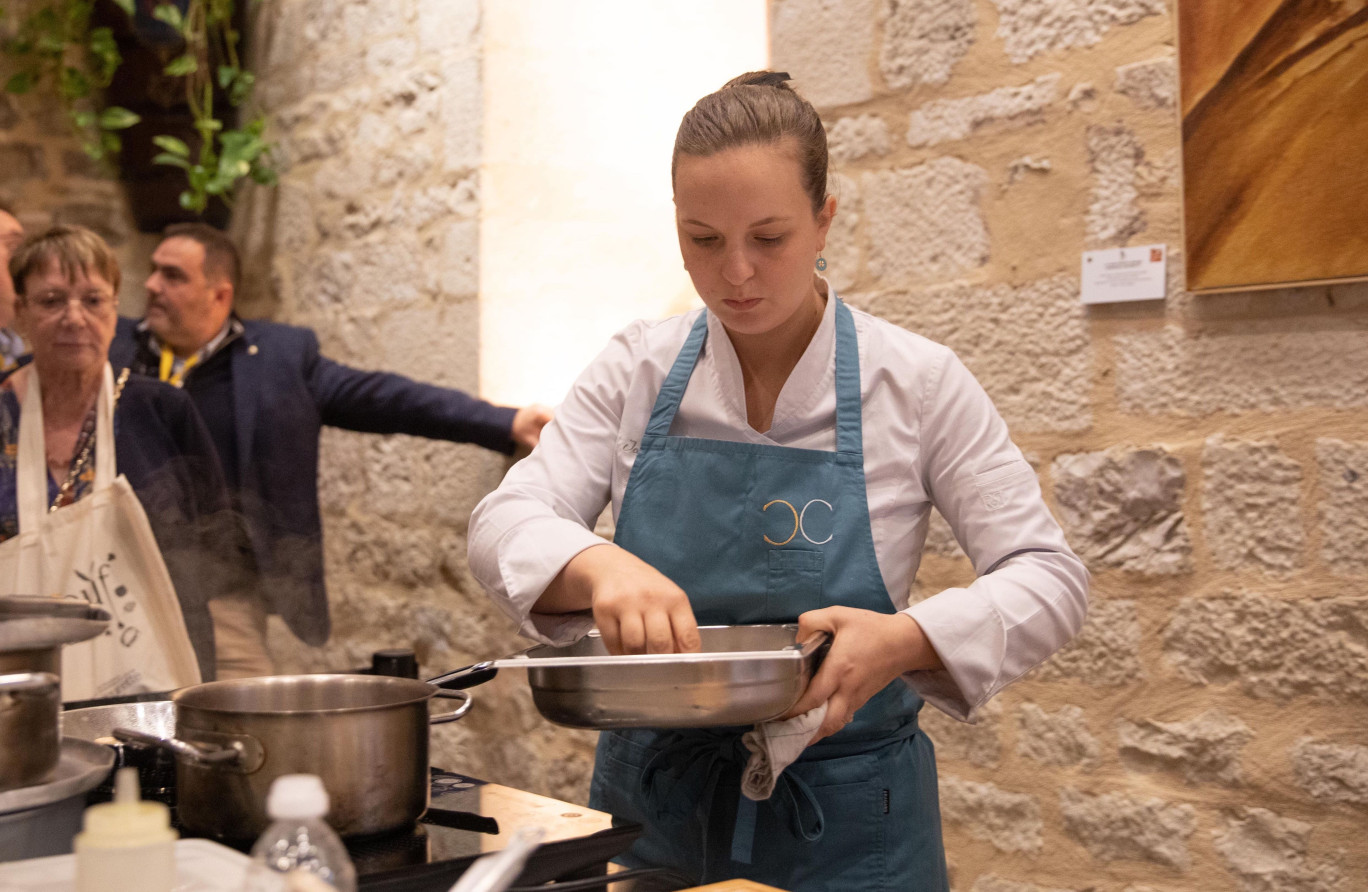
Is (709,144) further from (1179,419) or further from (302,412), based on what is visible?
(302,412)

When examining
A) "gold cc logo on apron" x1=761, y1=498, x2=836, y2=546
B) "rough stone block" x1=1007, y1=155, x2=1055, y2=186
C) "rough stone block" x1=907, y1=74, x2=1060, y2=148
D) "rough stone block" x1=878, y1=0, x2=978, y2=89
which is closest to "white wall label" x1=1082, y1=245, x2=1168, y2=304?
"rough stone block" x1=1007, y1=155, x2=1055, y2=186

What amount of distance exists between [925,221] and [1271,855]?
124cm

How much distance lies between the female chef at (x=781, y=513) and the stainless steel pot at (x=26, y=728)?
47 cm

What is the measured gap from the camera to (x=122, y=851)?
76 centimetres

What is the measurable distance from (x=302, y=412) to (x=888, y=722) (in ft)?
7.60

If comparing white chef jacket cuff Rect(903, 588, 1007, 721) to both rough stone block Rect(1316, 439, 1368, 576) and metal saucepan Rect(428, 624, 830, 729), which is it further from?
rough stone block Rect(1316, 439, 1368, 576)

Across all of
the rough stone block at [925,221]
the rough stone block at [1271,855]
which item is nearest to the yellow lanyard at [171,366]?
the rough stone block at [925,221]

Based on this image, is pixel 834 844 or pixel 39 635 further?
pixel 834 844

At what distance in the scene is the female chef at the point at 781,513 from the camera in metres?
1.34

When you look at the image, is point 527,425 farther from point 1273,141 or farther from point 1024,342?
point 1273,141

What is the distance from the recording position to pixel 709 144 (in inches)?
53.9

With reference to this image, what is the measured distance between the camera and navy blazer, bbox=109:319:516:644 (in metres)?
3.20

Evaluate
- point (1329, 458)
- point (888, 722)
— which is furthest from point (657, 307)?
point (888, 722)

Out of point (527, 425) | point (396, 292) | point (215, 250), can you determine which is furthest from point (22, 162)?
point (527, 425)
